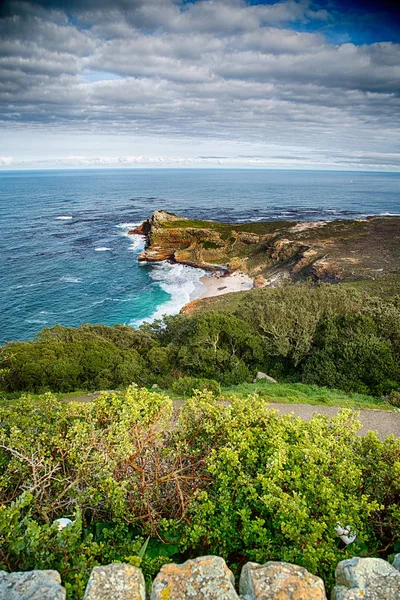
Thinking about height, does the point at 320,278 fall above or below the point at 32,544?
below

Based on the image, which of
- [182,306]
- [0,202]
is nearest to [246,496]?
[182,306]

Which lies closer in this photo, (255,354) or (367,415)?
(367,415)

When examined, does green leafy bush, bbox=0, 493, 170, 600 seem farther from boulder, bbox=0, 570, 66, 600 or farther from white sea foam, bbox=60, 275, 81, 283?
white sea foam, bbox=60, 275, 81, 283

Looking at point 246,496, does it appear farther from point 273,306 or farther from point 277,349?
point 273,306

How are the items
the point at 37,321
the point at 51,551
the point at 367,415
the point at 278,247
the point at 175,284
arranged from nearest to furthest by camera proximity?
the point at 51,551 → the point at 367,415 → the point at 37,321 → the point at 175,284 → the point at 278,247

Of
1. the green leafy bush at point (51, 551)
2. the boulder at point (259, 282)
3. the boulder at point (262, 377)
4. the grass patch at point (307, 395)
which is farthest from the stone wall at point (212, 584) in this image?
the boulder at point (259, 282)

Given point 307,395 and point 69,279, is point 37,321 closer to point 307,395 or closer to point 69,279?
point 69,279

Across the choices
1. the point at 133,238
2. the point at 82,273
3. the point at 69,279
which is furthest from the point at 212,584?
the point at 133,238
